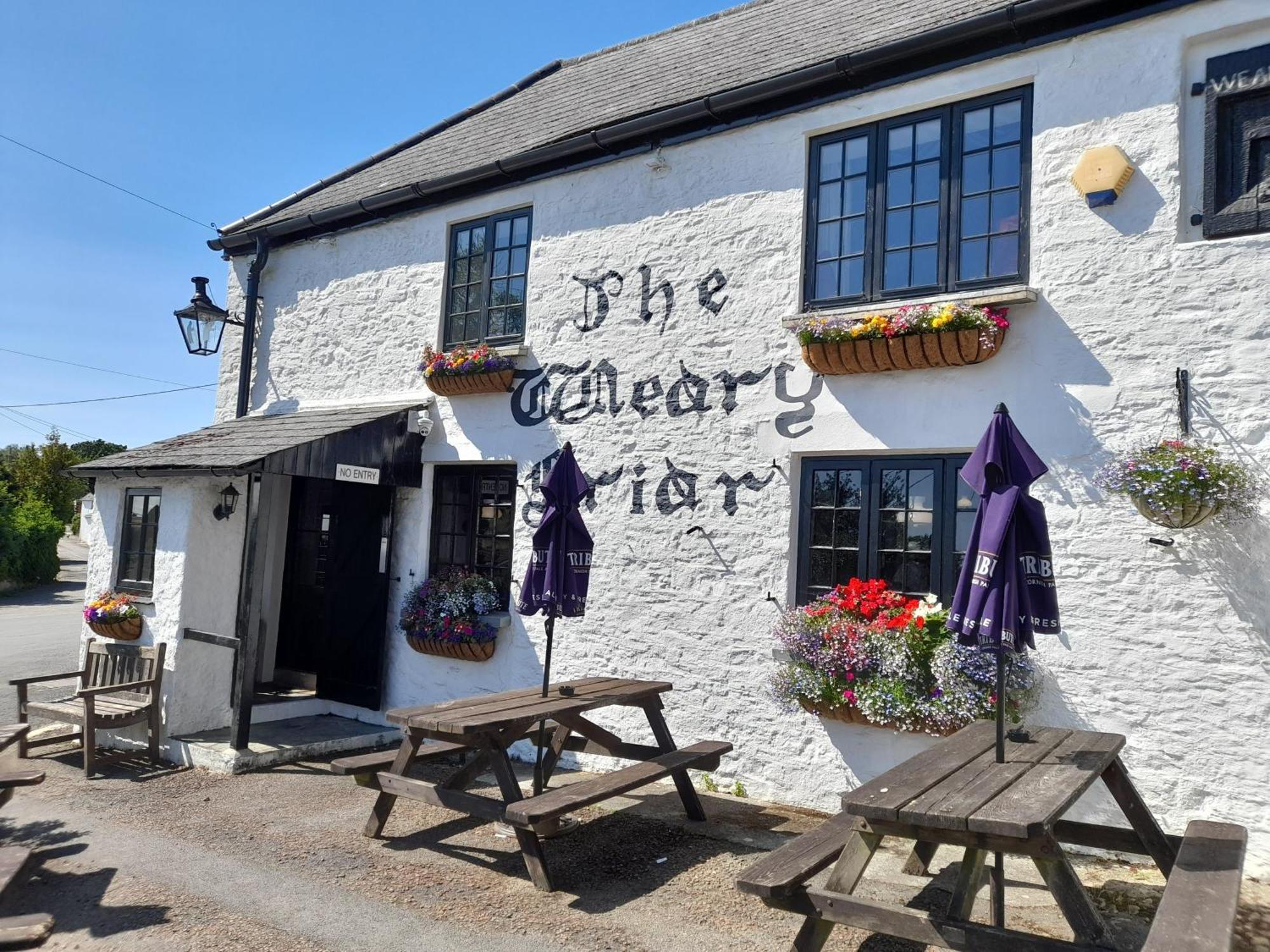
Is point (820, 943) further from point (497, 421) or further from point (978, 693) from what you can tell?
point (497, 421)

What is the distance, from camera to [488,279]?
8.85 m

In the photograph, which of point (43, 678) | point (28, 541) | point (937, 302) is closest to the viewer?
point (937, 302)

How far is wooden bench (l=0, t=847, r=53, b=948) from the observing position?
369 cm

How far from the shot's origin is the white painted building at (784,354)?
5.36 metres

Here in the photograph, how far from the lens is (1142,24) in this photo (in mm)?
5680

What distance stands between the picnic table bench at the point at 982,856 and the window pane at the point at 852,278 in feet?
11.6

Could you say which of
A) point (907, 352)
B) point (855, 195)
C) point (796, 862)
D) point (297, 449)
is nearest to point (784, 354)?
point (907, 352)

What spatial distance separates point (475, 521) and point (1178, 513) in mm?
5689

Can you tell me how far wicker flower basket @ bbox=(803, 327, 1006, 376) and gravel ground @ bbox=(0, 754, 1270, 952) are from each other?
303 centimetres

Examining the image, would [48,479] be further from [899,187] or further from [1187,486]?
[1187,486]

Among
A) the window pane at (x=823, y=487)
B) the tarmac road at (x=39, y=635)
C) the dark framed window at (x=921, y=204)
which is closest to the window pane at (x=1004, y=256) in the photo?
the dark framed window at (x=921, y=204)

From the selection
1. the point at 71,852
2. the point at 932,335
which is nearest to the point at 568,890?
the point at 71,852

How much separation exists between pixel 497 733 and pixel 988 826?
286cm

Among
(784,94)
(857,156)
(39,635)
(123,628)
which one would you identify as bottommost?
(39,635)
